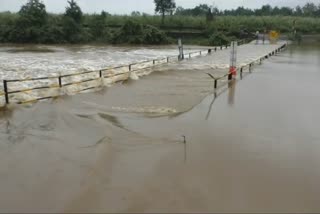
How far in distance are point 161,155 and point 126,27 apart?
5412cm

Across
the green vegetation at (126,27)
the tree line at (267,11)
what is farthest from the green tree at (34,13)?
the tree line at (267,11)

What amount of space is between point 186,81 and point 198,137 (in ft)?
33.9

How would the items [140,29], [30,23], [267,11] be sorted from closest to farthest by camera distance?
1. [140,29]
2. [30,23]
3. [267,11]

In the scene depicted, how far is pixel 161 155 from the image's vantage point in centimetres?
907

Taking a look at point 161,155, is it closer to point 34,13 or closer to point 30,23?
point 30,23

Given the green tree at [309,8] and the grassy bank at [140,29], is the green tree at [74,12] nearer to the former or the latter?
the grassy bank at [140,29]

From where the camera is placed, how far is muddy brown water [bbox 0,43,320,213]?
7070 millimetres

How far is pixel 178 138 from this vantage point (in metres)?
10.3

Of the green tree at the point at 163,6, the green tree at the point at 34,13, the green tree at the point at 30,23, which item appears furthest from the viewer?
the green tree at the point at 163,6

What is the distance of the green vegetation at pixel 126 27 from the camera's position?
6028 centimetres

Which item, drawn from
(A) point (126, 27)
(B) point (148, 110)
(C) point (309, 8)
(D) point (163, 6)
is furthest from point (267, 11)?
(B) point (148, 110)

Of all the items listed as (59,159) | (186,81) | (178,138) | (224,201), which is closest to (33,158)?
(59,159)

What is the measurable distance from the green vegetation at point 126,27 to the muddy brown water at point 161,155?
1855 inches

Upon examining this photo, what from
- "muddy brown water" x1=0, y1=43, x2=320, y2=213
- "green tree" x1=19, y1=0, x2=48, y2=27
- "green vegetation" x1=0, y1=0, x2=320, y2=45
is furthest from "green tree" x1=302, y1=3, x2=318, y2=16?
"muddy brown water" x1=0, y1=43, x2=320, y2=213
